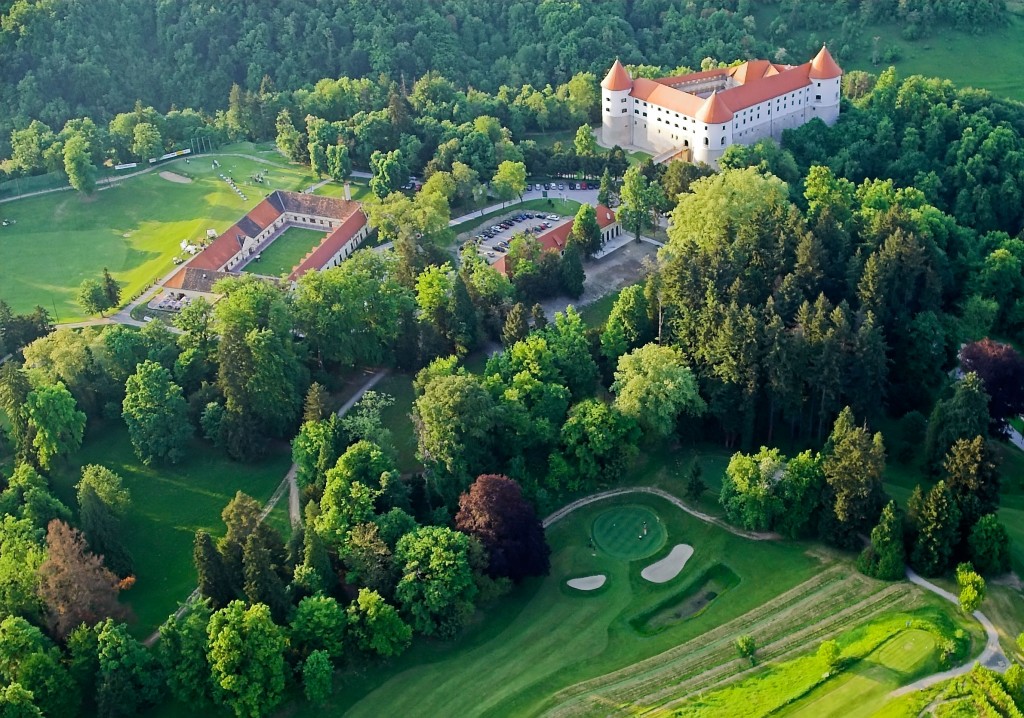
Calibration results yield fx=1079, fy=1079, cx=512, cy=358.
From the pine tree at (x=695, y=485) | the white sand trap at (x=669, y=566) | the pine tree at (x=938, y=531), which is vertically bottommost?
the white sand trap at (x=669, y=566)

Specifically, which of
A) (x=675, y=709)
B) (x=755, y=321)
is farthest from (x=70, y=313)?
(x=675, y=709)

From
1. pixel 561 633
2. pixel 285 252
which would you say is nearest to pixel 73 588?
pixel 561 633

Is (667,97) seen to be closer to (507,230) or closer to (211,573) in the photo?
(507,230)

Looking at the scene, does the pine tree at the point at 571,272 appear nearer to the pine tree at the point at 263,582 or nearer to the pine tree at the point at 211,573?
the pine tree at the point at 263,582

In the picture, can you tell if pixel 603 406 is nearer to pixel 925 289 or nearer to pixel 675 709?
pixel 675 709

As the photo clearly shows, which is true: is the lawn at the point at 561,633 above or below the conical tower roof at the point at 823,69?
below

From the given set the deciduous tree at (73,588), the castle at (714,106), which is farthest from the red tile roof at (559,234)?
the deciduous tree at (73,588)

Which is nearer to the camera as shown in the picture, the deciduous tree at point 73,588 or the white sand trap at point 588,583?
the deciduous tree at point 73,588

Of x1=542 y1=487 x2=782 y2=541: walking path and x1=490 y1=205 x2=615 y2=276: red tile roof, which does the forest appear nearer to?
x1=490 y1=205 x2=615 y2=276: red tile roof
